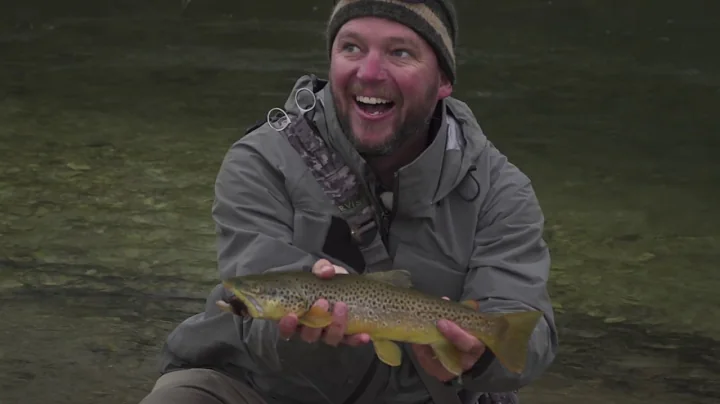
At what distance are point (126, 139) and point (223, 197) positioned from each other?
593cm

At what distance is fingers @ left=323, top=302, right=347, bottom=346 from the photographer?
2867mm

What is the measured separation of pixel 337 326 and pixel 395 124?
29.1 inches

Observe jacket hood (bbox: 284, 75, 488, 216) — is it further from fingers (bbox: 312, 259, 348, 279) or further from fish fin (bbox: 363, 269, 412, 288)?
fingers (bbox: 312, 259, 348, 279)

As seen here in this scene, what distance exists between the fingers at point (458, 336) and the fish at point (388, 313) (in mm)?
21

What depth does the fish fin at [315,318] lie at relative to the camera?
286 cm

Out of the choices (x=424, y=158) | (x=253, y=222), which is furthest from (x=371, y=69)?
(x=253, y=222)

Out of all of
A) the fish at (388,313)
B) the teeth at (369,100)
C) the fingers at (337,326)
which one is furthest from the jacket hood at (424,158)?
the fingers at (337,326)

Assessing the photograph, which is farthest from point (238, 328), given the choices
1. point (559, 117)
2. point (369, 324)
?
point (559, 117)

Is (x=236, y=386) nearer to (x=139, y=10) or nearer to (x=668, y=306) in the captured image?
(x=668, y=306)

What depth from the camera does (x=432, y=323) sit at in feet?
9.94

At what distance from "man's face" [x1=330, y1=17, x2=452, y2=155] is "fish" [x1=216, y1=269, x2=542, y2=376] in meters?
0.46

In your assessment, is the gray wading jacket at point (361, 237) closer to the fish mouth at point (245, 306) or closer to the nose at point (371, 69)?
the nose at point (371, 69)

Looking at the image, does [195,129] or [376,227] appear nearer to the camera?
[376,227]

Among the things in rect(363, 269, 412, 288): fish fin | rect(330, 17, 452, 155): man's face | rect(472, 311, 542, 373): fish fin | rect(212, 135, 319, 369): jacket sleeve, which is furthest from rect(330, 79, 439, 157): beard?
rect(472, 311, 542, 373): fish fin
